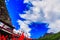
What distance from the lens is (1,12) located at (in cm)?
4772

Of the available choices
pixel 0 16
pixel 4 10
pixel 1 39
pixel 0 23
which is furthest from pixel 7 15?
pixel 1 39

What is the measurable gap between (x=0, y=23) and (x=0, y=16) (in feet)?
37.5

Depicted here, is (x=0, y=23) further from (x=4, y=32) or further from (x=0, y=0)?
(x=0, y=0)

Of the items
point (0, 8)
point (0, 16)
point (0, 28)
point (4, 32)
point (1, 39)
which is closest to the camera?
point (1, 39)

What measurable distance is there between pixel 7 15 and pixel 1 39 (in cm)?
3710

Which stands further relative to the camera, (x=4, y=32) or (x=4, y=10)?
(x=4, y=10)

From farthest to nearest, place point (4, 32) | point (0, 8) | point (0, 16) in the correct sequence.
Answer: point (0, 8)
point (0, 16)
point (4, 32)

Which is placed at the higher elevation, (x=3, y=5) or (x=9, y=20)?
(x=3, y=5)

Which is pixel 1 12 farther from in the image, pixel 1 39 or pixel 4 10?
pixel 1 39

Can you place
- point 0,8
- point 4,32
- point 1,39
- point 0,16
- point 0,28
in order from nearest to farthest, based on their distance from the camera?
point 1,39 → point 0,28 → point 4,32 → point 0,16 → point 0,8

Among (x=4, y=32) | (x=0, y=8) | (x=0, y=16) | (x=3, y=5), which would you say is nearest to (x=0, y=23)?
(x=4, y=32)

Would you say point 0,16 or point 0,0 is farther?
point 0,0

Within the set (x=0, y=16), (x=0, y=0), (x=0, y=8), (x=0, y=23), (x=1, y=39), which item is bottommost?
(x=1, y=39)

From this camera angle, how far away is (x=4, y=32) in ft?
105
